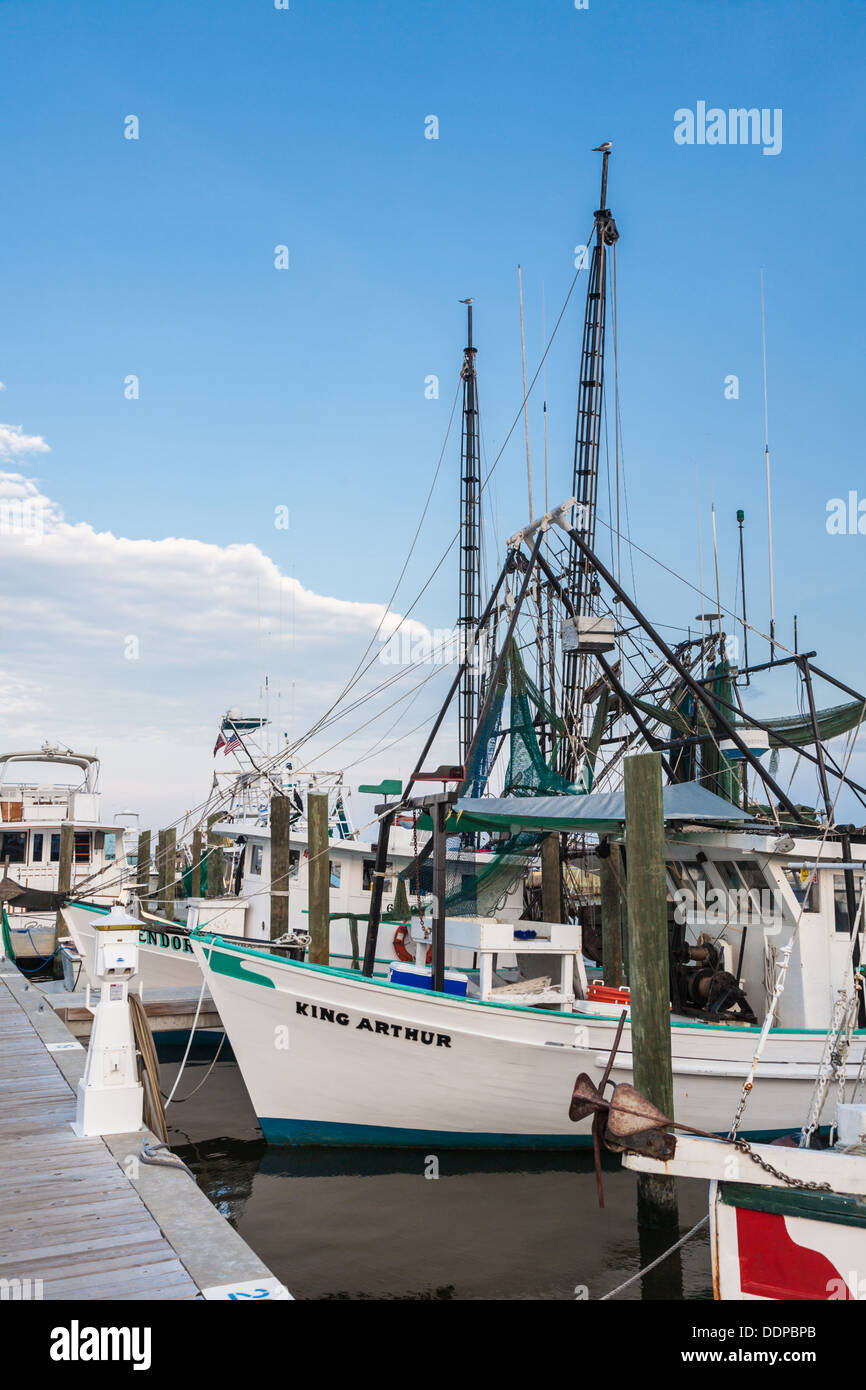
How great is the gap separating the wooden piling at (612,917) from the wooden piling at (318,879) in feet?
13.5

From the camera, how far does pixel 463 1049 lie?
Result: 1076cm

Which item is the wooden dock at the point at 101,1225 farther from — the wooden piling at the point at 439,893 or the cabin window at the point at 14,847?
the cabin window at the point at 14,847

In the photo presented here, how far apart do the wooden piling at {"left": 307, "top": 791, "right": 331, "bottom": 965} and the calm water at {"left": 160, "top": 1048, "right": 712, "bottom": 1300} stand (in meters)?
2.57

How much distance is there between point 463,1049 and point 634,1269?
296cm

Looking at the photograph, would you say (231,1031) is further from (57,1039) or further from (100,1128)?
(100,1128)

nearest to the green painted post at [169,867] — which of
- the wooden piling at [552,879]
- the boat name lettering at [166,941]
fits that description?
the boat name lettering at [166,941]

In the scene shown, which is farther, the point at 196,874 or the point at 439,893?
the point at 196,874

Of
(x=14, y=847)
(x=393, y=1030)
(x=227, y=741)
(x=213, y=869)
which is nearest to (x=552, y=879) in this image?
(x=393, y=1030)

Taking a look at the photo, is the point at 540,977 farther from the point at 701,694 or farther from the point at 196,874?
the point at 196,874

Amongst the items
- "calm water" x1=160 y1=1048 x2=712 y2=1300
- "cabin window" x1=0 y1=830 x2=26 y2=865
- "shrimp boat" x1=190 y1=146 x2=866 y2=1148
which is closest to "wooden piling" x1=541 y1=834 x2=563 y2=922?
"shrimp boat" x1=190 y1=146 x2=866 y2=1148

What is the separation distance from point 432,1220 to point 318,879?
549 cm

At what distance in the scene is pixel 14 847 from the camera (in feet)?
95.1

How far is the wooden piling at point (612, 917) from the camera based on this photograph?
43.9ft
